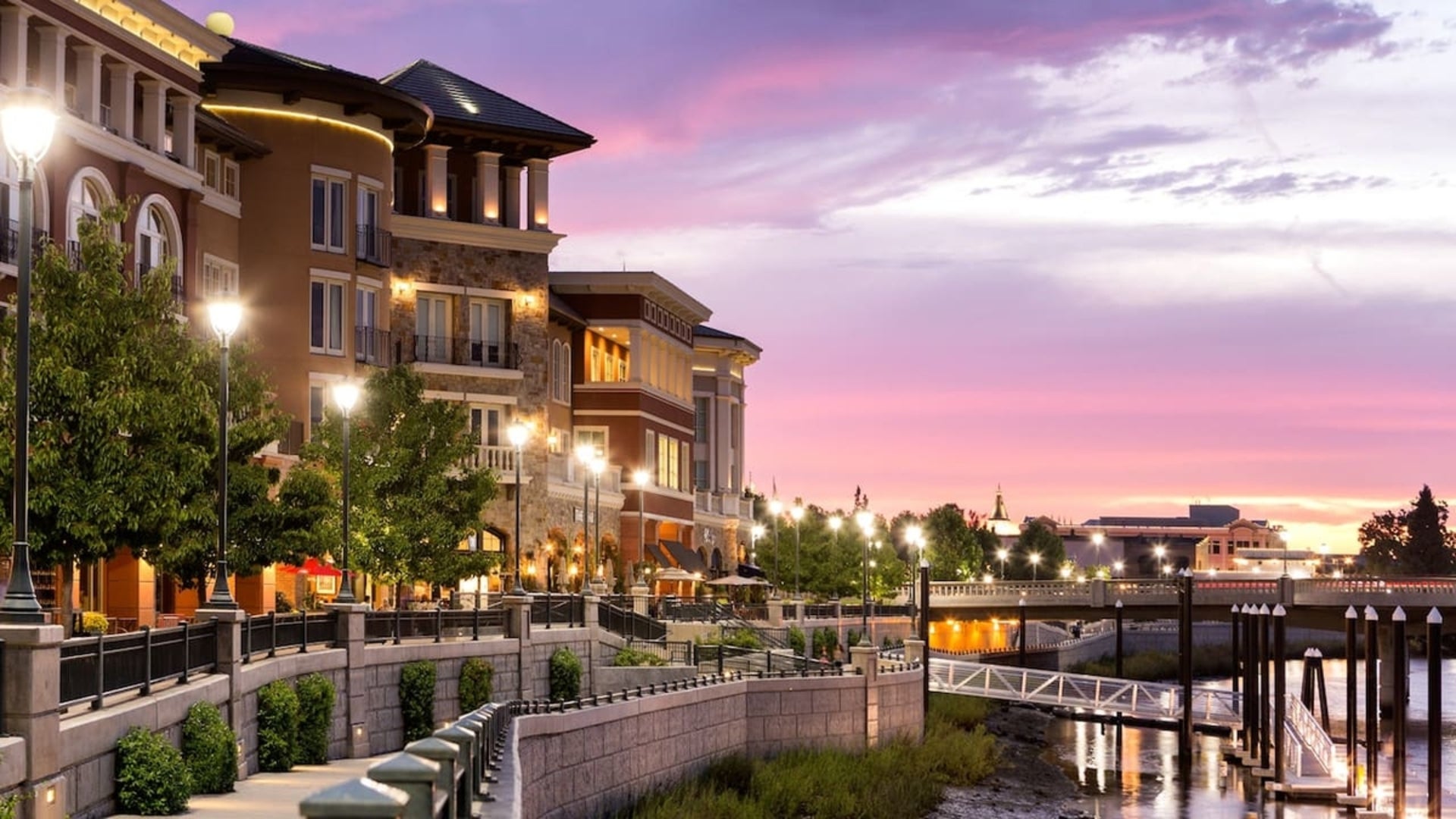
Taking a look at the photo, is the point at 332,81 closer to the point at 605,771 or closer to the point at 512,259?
the point at 512,259

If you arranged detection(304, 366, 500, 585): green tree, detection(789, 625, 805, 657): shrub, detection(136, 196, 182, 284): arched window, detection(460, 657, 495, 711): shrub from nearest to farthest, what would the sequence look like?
detection(460, 657, 495, 711): shrub < detection(136, 196, 182, 284): arched window < detection(304, 366, 500, 585): green tree < detection(789, 625, 805, 657): shrub

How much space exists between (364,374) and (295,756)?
35164mm

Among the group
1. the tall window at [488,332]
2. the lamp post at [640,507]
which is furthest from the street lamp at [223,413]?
the tall window at [488,332]

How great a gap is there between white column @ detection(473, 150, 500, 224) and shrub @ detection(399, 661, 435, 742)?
38.7 metres

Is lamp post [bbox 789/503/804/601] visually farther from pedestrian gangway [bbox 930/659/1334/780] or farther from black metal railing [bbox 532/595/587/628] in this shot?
black metal railing [bbox 532/595/587/628]

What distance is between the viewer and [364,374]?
7012 cm

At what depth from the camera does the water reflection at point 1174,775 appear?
194ft

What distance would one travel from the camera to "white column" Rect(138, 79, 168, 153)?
5719 cm

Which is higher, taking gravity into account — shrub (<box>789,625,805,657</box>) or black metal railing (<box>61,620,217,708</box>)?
black metal railing (<box>61,620,217,708</box>)

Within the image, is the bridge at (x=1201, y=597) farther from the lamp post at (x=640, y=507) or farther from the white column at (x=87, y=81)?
the white column at (x=87, y=81)

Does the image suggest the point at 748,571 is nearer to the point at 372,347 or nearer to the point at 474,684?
the point at 372,347

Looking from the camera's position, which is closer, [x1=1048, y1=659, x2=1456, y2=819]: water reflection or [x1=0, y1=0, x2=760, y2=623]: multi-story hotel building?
[x1=0, y1=0, x2=760, y2=623]: multi-story hotel building

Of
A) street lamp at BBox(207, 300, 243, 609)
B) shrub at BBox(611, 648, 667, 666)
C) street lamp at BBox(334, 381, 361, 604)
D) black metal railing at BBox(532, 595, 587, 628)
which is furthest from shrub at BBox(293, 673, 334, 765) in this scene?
shrub at BBox(611, 648, 667, 666)

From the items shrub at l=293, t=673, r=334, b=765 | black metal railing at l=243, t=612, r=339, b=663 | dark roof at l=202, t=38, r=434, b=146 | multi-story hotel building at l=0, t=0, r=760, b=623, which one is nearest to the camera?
black metal railing at l=243, t=612, r=339, b=663
